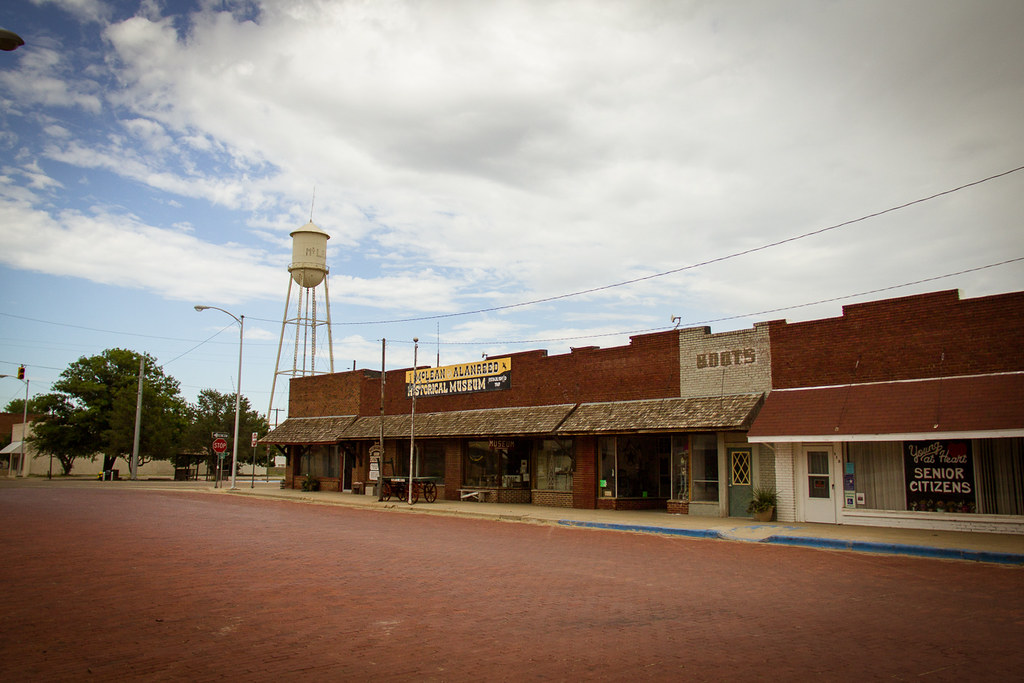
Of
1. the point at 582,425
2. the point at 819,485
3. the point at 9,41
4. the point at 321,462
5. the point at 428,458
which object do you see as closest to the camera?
the point at 9,41

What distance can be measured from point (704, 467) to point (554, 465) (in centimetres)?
668

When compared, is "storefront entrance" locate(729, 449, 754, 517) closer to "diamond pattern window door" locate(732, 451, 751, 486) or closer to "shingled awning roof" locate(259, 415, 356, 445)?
"diamond pattern window door" locate(732, 451, 751, 486)

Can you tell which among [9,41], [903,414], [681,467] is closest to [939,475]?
[903,414]

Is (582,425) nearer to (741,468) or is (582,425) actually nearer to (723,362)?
(723,362)

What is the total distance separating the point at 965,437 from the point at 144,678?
1698 centimetres

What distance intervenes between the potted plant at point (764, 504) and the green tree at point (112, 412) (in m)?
50.2

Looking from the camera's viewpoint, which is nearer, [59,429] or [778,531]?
[778,531]

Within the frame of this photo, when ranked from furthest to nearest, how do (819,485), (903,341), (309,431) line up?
1. (309,431)
2. (819,485)
3. (903,341)

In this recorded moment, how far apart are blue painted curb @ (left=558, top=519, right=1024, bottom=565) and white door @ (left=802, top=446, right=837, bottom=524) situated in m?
3.55

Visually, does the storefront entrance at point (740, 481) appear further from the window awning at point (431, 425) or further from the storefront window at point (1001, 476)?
the window awning at point (431, 425)

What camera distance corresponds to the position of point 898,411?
18578mm

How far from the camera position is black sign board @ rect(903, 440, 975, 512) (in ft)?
59.5

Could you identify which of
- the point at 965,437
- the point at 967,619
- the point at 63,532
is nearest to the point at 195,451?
the point at 63,532

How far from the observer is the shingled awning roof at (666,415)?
21984 millimetres
